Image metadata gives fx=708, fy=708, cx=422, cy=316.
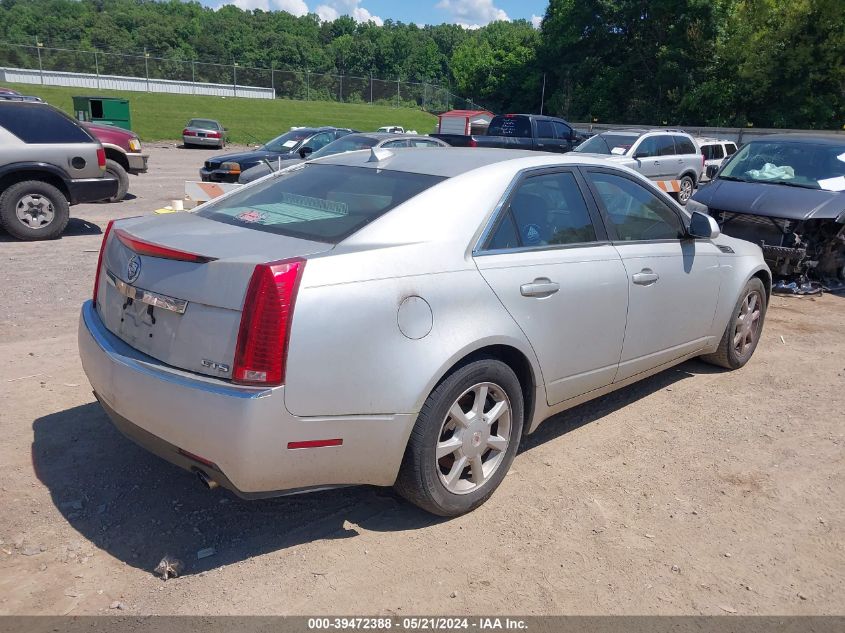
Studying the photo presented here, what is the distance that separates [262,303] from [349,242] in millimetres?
540

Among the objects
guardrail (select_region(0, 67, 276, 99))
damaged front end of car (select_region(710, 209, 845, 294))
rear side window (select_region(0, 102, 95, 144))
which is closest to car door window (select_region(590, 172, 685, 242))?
damaged front end of car (select_region(710, 209, 845, 294))

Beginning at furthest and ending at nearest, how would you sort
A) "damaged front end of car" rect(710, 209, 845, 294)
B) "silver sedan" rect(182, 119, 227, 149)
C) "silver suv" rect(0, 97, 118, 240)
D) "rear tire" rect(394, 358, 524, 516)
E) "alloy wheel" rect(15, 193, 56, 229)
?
"silver sedan" rect(182, 119, 227, 149)
"alloy wheel" rect(15, 193, 56, 229)
"silver suv" rect(0, 97, 118, 240)
"damaged front end of car" rect(710, 209, 845, 294)
"rear tire" rect(394, 358, 524, 516)

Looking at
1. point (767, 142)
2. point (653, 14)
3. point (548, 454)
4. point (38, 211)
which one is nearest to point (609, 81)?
point (653, 14)

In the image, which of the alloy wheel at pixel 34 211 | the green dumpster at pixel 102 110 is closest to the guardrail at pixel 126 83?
the green dumpster at pixel 102 110

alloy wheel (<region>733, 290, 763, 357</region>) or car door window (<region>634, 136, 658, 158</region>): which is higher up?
car door window (<region>634, 136, 658, 158</region>)

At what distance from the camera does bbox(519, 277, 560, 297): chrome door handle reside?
3.54 m

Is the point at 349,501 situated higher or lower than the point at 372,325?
lower

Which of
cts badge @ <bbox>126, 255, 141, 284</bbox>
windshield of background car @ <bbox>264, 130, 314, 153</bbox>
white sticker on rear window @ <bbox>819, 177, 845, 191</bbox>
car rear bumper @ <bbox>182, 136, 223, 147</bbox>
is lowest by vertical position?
car rear bumper @ <bbox>182, 136, 223, 147</bbox>

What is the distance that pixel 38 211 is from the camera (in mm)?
9648

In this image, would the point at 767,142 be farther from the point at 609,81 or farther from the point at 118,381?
the point at 609,81

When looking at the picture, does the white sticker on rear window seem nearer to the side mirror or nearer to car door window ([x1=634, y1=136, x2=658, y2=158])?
the side mirror

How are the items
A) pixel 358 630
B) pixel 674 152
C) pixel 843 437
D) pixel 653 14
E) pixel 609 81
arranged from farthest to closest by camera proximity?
pixel 609 81, pixel 653 14, pixel 674 152, pixel 843 437, pixel 358 630

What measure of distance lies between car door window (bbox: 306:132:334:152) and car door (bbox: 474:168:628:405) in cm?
1306

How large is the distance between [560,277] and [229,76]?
173 feet
